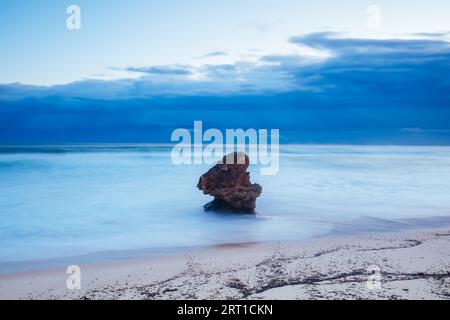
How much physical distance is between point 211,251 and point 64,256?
8.10 feet

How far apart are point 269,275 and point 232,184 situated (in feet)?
15.5

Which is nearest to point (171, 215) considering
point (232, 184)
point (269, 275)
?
point (232, 184)

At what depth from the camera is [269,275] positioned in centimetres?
504

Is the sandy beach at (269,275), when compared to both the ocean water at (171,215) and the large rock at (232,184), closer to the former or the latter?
the ocean water at (171,215)

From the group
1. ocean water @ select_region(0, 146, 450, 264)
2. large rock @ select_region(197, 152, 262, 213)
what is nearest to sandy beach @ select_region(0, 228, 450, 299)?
ocean water @ select_region(0, 146, 450, 264)

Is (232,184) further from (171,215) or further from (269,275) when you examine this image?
(269,275)

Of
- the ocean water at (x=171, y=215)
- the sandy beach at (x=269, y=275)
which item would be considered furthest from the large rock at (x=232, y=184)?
the sandy beach at (x=269, y=275)

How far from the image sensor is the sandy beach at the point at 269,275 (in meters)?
4.45

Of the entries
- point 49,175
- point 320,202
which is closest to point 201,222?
point 320,202

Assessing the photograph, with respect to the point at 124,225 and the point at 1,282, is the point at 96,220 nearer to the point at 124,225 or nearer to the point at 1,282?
the point at 124,225

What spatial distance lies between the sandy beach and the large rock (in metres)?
2.88

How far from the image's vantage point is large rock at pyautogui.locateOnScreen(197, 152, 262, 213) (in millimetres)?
9648

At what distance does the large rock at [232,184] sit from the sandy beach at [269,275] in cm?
288
